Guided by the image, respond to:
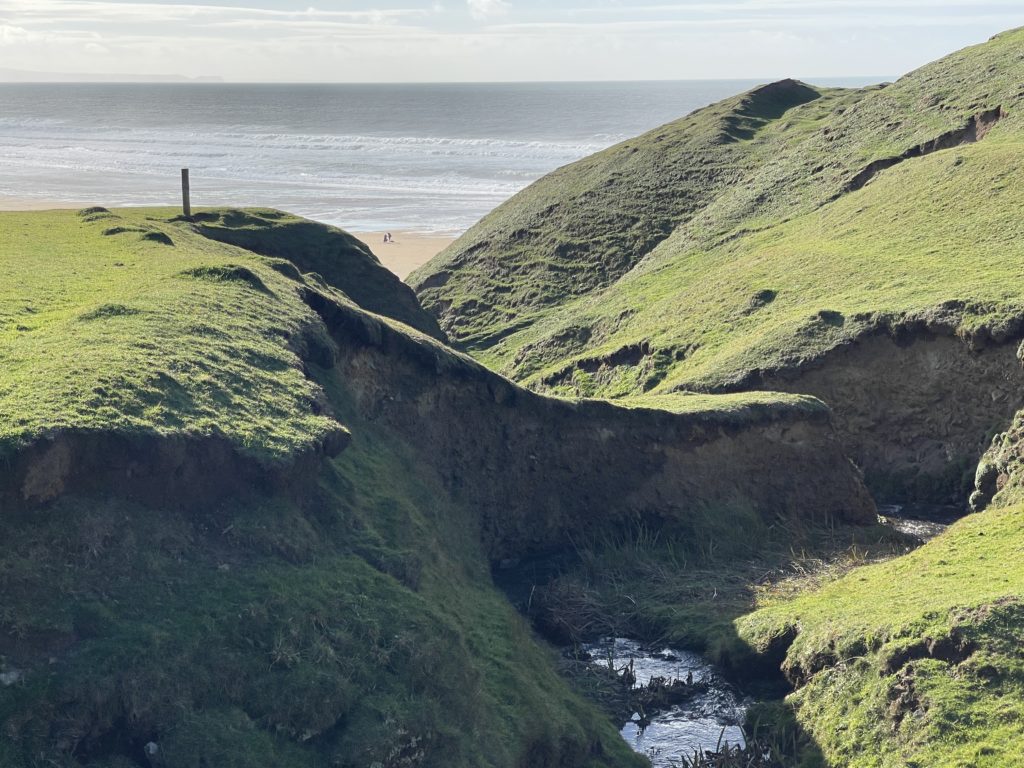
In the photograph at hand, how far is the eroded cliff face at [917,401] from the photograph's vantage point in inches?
854

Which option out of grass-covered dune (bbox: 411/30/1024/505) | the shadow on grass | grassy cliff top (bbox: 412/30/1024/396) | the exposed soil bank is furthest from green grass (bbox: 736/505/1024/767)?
grassy cliff top (bbox: 412/30/1024/396)

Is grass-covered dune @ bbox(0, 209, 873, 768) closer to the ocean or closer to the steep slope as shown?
the steep slope

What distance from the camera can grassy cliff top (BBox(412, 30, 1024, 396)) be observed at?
2589cm

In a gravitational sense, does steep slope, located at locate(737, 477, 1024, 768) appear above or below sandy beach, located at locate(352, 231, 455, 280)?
above

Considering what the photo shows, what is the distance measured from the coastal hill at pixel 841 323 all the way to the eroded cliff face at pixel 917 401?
42mm

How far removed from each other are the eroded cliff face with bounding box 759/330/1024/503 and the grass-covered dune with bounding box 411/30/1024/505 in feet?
0.12

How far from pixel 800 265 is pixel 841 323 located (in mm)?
7464

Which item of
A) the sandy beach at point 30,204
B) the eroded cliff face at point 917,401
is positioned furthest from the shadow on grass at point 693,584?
the sandy beach at point 30,204

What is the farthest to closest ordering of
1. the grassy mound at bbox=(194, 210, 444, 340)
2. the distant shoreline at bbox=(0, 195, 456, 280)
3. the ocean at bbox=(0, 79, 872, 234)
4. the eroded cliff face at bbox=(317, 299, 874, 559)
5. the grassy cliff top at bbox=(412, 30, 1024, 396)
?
the ocean at bbox=(0, 79, 872, 234)
the distant shoreline at bbox=(0, 195, 456, 280)
the grassy mound at bbox=(194, 210, 444, 340)
the grassy cliff top at bbox=(412, 30, 1024, 396)
the eroded cliff face at bbox=(317, 299, 874, 559)

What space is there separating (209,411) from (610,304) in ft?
81.6

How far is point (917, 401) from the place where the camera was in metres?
22.6

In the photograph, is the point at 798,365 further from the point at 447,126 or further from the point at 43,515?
the point at 447,126

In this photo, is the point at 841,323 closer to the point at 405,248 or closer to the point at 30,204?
the point at 405,248

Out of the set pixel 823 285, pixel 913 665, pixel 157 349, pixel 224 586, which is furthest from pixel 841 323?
pixel 224 586
